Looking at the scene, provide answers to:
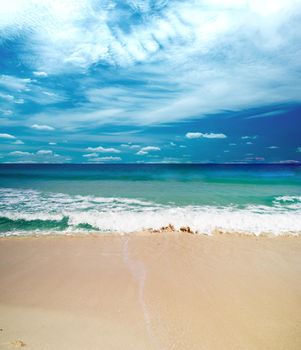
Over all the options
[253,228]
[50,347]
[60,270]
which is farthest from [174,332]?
[253,228]

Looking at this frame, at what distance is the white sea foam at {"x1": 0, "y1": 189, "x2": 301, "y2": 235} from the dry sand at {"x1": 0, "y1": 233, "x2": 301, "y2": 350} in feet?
5.91

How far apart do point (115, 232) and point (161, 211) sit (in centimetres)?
338

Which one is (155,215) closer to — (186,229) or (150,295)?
(186,229)

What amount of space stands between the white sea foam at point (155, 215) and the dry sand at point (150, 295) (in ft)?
5.91

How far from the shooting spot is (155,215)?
1094cm

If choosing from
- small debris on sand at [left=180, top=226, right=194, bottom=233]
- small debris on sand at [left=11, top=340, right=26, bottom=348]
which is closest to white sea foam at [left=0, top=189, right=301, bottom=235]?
small debris on sand at [left=180, top=226, right=194, bottom=233]

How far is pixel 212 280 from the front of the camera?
523 centimetres

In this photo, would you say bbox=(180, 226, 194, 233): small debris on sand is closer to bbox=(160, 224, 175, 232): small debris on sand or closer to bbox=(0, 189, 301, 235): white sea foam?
bbox=(0, 189, 301, 235): white sea foam

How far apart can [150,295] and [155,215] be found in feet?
20.8

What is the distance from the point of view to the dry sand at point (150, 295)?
11.3ft

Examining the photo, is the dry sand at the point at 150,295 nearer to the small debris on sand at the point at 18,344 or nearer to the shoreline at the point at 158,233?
the small debris on sand at the point at 18,344

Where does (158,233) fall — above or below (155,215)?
below

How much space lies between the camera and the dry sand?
344 centimetres

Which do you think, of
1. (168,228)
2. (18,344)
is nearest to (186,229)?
(168,228)
